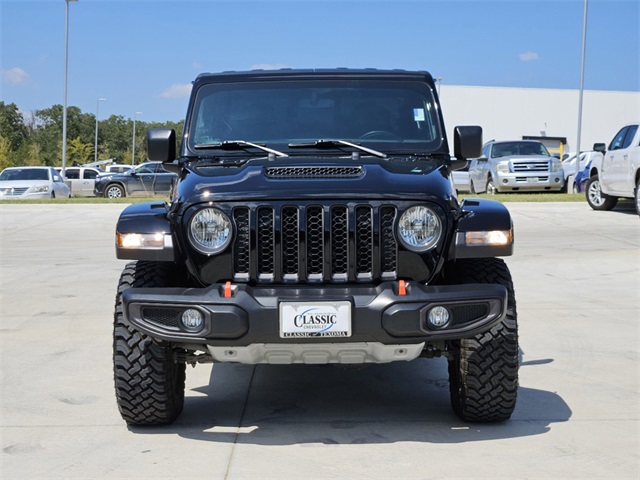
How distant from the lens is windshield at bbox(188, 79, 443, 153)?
6359mm

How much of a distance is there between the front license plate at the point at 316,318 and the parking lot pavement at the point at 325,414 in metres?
0.61

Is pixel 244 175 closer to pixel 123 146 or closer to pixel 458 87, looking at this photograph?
pixel 458 87

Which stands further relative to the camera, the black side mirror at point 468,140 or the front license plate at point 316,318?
the black side mirror at point 468,140

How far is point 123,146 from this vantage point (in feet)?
391

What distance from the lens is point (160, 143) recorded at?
21.1 ft

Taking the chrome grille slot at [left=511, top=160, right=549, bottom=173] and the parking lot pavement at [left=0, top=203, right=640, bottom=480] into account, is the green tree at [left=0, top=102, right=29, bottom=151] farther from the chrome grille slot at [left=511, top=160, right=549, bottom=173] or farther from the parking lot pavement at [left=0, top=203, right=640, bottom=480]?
the parking lot pavement at [left=0, top=203, right=640, bottom=480]

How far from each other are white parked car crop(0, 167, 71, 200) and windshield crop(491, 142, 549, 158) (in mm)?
12944

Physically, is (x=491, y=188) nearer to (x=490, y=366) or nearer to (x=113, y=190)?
(x=113, y=190)

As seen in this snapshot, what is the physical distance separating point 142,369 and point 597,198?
15.8m

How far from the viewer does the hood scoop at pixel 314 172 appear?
520cm

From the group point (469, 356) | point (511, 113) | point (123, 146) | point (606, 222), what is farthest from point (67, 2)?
point (123, 146)

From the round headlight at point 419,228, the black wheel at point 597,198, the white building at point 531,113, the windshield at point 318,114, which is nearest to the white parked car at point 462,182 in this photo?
the black wheel at point 597,198

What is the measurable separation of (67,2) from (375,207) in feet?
126

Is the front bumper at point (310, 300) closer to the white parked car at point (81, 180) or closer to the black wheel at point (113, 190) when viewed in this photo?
the black wheel at point (113, 190)
